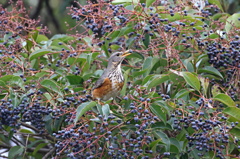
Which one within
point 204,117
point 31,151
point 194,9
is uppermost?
point 194,9

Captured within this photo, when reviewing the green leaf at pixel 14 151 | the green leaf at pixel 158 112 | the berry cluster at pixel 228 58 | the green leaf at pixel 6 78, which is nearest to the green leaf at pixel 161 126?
the green leaf at pixel 158 112

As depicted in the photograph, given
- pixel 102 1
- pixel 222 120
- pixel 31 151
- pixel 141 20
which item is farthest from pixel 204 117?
pixel 31 151

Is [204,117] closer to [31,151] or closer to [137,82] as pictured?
[137,82]

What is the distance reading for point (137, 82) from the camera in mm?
3379

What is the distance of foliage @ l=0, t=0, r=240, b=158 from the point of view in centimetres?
282

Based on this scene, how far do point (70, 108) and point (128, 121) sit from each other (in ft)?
1.36

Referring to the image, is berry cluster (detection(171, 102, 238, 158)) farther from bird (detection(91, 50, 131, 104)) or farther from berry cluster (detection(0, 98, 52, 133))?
berry cluster (detection(0, 98, 52, 133))

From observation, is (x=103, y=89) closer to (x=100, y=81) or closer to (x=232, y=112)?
(x=100, y=81)

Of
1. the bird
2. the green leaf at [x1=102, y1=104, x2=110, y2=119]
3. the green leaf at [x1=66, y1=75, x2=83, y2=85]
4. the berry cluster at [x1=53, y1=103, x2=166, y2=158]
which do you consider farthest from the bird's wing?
the green leaf at [x1=102, y1=104, x2=110, y2=119]

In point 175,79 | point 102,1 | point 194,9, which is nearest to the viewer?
point 175,79

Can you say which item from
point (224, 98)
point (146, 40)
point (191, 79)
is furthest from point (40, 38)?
point (224, 98)

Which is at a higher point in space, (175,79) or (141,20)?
(141,20)

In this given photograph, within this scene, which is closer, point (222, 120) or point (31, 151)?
point (222, 120)

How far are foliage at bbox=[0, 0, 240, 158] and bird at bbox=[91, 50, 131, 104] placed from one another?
7 centimetres
